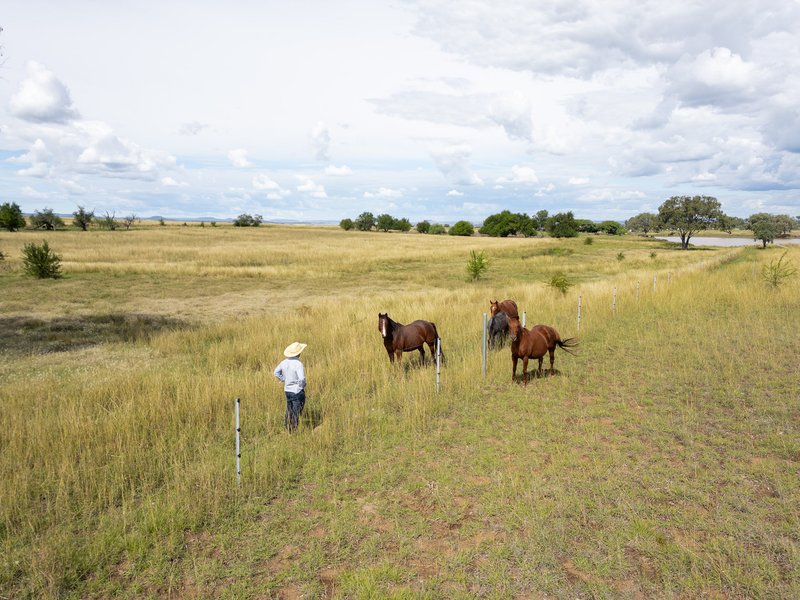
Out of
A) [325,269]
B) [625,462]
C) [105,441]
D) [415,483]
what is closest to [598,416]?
[625,462]

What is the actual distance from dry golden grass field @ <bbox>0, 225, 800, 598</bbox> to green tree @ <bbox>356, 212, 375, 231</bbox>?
13396cm

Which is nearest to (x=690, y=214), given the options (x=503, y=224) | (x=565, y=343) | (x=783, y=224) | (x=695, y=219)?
(x=695, y=219)

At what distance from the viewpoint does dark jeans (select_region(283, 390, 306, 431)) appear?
7250 mm

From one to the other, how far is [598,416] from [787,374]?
508cm

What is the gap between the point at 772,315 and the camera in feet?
51.0

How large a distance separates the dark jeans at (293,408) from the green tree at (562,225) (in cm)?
11169

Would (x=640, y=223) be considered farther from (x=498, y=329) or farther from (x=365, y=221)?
(x=498, y=329)

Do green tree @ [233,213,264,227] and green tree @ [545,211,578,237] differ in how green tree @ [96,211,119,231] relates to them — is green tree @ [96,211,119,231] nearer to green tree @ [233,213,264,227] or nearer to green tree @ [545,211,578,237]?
green tree @ [233,213,264,227]

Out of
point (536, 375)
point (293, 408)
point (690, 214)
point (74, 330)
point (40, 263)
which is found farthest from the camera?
point (690, 214)

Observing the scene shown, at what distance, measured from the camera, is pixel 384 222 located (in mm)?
147000

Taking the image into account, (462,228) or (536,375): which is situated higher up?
(462,228)

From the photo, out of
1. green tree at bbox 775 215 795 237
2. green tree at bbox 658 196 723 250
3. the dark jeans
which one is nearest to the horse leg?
the dark jeans

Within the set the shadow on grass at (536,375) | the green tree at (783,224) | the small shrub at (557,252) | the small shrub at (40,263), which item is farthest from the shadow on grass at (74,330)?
the green tree at (783,224)

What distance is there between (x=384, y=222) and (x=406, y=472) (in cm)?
14347
